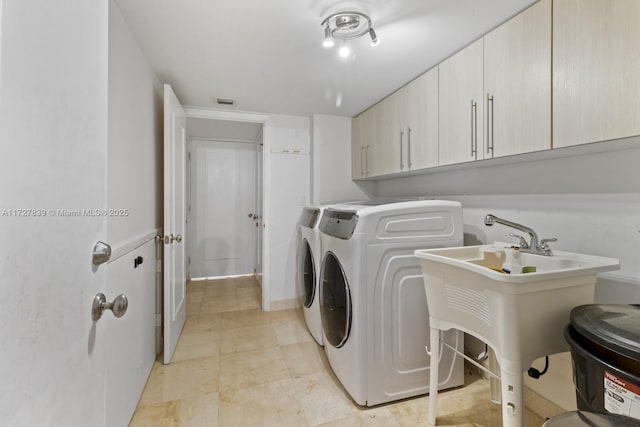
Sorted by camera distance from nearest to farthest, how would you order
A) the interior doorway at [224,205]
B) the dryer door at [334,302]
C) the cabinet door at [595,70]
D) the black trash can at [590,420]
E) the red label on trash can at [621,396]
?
the black trash can at [590,420], the red label on trash can at [621,396], the cabinet door at [595,70], the dryer door at [334,302], the interior doorway at [224,205]

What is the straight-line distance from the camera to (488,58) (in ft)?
4.85

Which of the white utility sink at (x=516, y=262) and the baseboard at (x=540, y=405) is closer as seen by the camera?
the white utility sink at (x=516, y=262)

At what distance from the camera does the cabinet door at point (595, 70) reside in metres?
0.97

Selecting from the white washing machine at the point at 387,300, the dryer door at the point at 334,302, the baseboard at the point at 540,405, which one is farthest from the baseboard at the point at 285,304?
the baseboard at the point at 540,405

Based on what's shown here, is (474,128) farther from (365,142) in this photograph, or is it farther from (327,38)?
(365,142)

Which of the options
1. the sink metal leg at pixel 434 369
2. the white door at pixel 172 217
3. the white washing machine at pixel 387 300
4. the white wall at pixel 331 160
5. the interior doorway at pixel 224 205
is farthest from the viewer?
the interior doorway at pixel 224 205

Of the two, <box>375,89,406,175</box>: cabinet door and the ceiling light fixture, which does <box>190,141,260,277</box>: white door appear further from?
the ceiling light fixture

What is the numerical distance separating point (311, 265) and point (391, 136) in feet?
4.19

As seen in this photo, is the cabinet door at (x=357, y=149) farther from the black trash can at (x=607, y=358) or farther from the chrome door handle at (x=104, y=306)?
the chrome door handle at (x=104, y=306)

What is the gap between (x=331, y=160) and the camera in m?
3.01

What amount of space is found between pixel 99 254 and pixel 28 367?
0.31 m

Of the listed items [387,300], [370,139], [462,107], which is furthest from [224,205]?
[462,107]

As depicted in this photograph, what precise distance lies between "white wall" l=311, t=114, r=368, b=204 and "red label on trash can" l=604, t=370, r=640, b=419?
8.00 feet

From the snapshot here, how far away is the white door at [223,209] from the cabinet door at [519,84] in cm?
339
